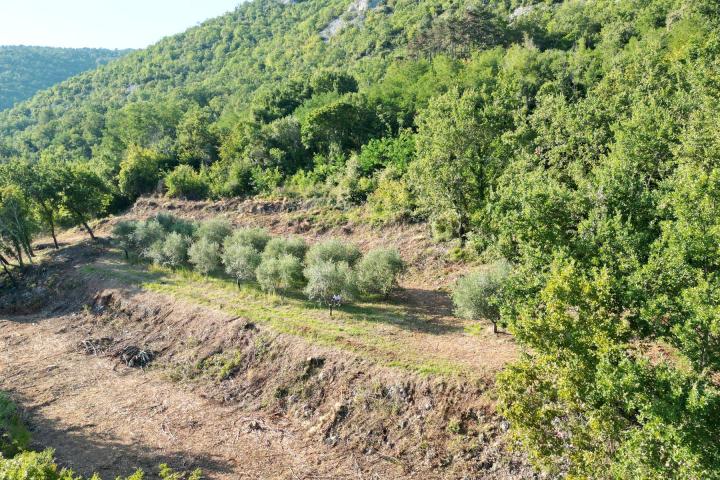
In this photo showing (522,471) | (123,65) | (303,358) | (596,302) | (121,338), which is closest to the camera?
(596,302)

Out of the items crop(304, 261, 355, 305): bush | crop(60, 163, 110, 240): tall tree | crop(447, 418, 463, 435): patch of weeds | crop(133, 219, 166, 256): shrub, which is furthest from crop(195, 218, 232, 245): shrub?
crop(447, 418, 463, 435): patch of weeds

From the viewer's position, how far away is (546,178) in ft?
73.1

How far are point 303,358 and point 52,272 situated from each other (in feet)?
93.8

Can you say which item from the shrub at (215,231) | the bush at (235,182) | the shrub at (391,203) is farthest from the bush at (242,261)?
the bush at (235,182)

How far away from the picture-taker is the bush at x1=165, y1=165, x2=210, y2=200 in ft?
166

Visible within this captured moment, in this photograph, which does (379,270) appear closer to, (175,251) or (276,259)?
(276,259)

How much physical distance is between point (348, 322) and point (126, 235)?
88.0 ft

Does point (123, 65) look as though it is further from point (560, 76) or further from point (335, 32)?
point (560, 76)

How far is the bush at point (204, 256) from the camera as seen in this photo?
31.5m

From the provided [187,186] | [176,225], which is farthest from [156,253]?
[187,186]

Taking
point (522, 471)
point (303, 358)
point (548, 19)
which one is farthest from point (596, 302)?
point (548, 19)

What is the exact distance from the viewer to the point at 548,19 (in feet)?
266

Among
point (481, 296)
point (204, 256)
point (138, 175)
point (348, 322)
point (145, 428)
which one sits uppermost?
point (138, 175)

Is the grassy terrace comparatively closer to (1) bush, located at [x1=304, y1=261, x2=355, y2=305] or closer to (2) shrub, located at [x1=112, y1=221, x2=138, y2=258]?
(1) bush, located at [x1=304, y1=261, x2=355, y2=305]
